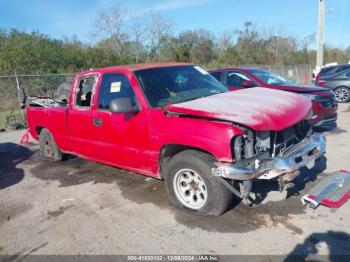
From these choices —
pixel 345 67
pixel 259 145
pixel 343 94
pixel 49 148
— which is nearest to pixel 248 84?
pixel 259 145

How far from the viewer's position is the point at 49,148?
22.1 ft

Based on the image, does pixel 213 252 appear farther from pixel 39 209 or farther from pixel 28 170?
pixel 28 170

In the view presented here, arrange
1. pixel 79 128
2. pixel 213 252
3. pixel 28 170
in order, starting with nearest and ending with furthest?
pixel 213 252, pixel 79 128, pixel 28 170

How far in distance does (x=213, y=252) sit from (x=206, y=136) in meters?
1.20

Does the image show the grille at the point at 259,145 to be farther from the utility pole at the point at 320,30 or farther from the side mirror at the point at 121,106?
the utility pole at the point at 320,30

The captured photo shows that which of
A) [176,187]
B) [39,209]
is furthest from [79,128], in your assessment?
[176,187]

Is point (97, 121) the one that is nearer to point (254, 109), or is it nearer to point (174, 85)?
point (174, 85)

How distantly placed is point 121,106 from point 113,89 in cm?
80

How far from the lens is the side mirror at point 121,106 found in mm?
3967

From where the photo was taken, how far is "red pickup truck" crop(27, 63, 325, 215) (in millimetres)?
3342

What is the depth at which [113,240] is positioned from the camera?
3.45 meters

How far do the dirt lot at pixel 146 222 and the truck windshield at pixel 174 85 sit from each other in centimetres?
146

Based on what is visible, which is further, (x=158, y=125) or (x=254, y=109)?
(x=158, y=125)

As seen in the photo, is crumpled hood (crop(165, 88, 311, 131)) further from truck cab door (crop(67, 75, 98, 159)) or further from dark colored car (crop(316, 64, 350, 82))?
dark colored car (crop(316, 64, 350, 82))
